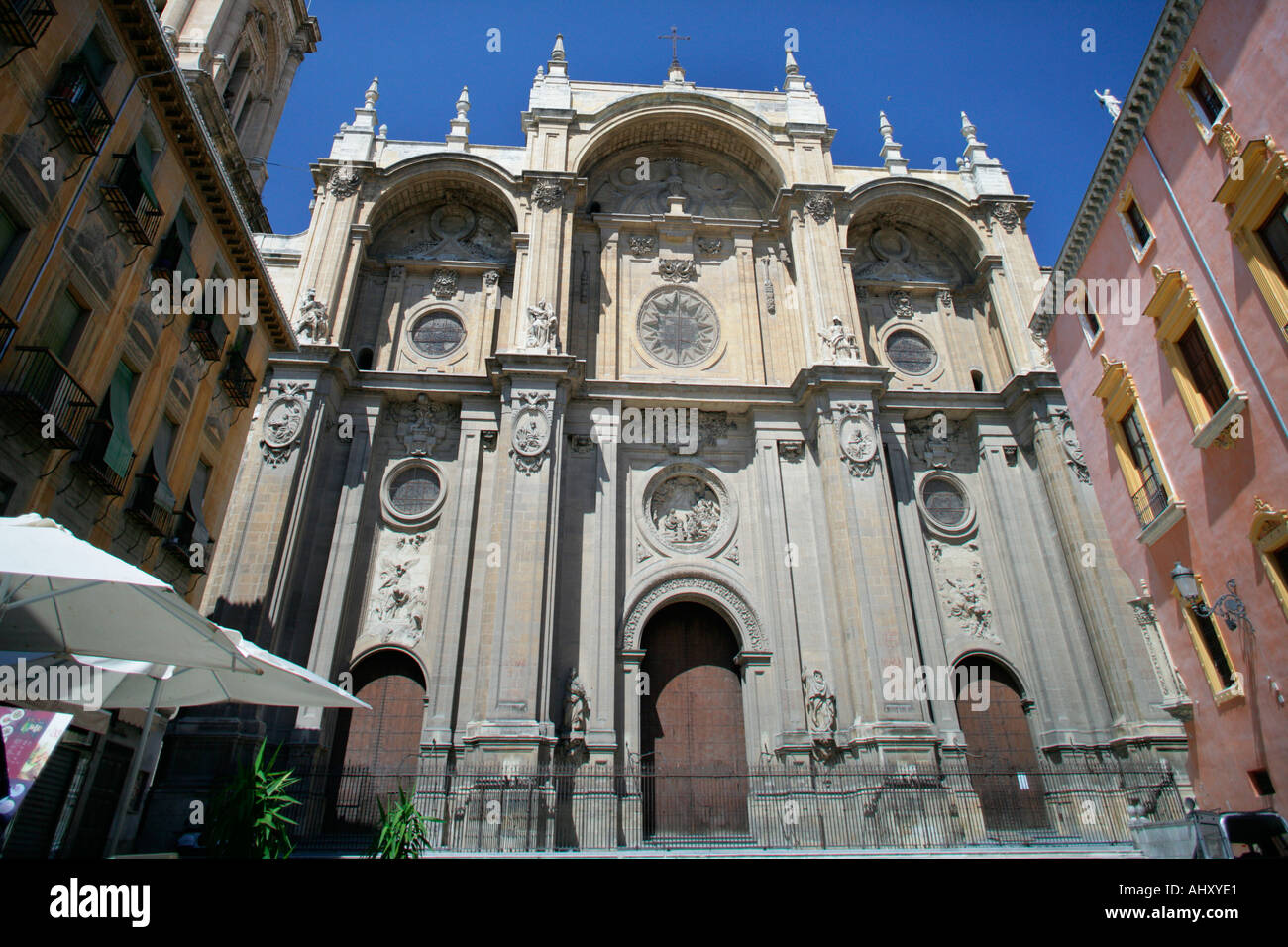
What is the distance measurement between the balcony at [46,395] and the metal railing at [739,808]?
26.8 ft

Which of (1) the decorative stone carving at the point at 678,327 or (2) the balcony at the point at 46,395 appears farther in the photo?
(1) the decorative stone carving at the point at 678,327

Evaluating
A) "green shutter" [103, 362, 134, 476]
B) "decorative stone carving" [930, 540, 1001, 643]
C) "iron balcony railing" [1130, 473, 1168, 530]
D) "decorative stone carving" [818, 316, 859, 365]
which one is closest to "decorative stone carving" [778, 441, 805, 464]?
"decorative stone carving" [818, 316, 859, 365]

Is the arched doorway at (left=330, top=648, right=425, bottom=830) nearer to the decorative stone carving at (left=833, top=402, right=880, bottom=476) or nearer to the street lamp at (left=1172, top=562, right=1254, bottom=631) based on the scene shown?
the decorative stone carving at (left=833, top=402, right=880, bottom=476)

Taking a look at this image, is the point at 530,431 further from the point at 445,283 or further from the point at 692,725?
the point at 692,725

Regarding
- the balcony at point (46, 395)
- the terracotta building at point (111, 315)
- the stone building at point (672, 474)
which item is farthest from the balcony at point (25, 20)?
the stone building at point (672, 474)

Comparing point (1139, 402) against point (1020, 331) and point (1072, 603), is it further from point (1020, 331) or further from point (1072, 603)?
point (1020, 331)

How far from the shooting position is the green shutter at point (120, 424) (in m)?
11.9

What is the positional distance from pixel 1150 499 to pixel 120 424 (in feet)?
66.8

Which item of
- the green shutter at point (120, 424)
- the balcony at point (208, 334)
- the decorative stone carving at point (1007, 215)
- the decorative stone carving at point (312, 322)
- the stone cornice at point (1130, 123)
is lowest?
the green shutter at point (120, 424)

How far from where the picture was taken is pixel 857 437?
66.9ft

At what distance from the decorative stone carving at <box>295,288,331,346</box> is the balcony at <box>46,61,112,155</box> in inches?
355

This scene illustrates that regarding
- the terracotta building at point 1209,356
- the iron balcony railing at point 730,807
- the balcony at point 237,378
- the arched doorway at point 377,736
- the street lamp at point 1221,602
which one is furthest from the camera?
the arched doorway at point 377,736

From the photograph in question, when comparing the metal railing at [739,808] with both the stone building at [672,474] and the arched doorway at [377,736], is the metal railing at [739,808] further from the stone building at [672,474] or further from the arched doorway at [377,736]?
the stone building at [672,474]
